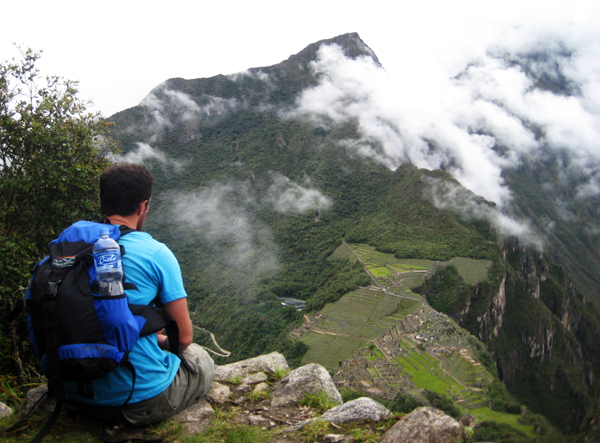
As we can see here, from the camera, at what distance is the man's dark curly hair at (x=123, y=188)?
314cm

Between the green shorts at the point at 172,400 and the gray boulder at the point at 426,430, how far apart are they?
1862mm

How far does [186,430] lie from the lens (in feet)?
11.2

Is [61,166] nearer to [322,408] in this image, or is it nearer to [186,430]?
[186,430]

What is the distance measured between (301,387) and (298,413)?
45cm

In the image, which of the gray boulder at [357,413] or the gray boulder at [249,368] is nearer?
the gray boulder at [357,413]

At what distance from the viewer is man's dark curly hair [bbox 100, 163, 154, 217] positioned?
123 inches

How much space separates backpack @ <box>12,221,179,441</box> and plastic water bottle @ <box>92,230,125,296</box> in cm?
5

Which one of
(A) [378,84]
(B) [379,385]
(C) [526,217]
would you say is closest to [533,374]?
(B) [379,385]

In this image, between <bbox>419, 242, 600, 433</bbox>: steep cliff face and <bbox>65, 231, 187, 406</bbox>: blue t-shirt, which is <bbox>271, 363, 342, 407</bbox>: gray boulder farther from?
<bbox>419, 242, 600, 433</bbox>: steep cliff face

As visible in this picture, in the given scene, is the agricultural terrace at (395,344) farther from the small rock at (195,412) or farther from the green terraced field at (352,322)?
the small rock at (195,412)

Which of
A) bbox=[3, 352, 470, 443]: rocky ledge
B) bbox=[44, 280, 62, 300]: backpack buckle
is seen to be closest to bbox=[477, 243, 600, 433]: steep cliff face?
bbox=[3, 352, 470, 443]: rocky ledge

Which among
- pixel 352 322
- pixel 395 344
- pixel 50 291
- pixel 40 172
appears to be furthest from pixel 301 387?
pixel 352 322

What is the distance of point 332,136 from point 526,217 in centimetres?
8866

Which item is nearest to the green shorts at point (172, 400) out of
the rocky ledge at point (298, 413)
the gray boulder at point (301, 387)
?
the rocky ledge at point (298, 413)
